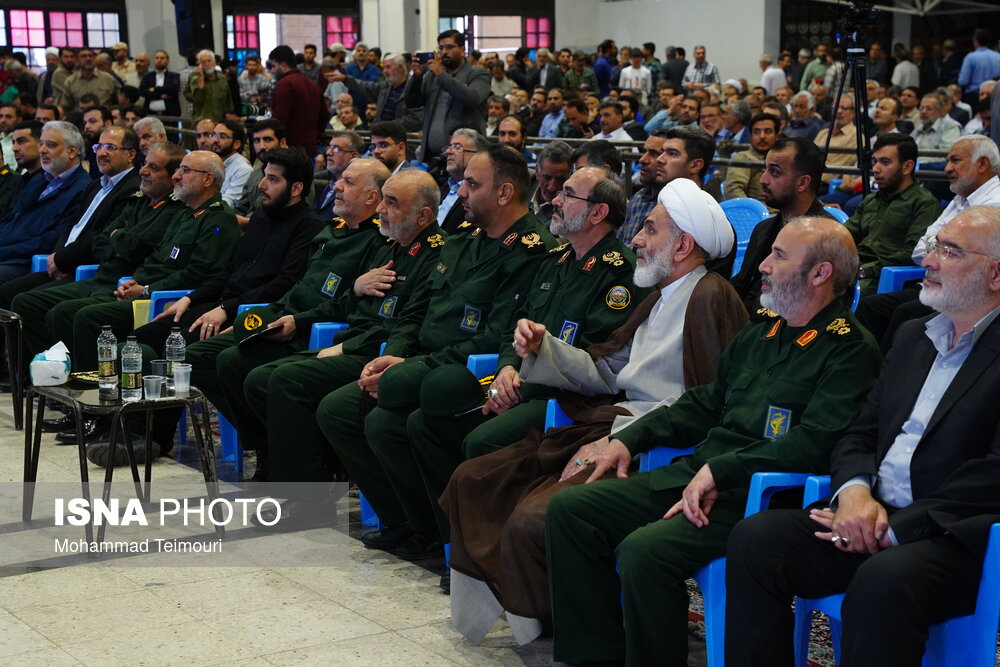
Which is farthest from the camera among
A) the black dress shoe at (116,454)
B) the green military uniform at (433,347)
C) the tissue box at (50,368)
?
the black dress shoe at (116,454)

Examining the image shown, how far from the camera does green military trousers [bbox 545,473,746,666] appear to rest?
2898 mm

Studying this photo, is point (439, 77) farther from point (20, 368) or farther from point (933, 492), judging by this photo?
point (933, 492)

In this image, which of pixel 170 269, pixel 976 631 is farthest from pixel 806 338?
pixel 170 269

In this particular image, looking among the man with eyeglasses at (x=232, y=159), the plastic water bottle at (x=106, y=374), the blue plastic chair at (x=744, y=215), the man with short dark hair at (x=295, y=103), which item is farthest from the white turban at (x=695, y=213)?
the man with short dark hair at (x=295, y=103)

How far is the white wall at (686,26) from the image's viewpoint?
62.7 ft

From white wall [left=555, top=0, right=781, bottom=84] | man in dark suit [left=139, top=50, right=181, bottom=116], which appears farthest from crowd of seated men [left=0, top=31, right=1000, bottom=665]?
white wall [left=555, top=0, right=781, bottom=84]

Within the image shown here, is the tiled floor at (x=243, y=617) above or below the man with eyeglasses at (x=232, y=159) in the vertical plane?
below

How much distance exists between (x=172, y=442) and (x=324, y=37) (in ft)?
58.9

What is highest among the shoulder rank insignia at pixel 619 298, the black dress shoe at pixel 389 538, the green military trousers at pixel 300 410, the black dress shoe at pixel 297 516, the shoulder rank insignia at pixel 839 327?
the shoulder rank insignia at pixel 839 327

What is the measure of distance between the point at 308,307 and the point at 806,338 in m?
2.55

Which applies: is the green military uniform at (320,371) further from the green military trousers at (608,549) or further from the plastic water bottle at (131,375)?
the green military trousers at (608,549)

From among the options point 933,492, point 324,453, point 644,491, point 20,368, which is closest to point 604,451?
point 644,491

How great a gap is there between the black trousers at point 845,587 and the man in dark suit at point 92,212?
4.90 metres

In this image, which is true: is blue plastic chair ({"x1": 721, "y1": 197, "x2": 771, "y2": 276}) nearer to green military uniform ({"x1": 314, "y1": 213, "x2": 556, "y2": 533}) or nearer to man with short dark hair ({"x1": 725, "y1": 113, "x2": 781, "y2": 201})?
green military uniform ({"x1": 314, "y1": 213, "x2": 556, "y2": 533})
